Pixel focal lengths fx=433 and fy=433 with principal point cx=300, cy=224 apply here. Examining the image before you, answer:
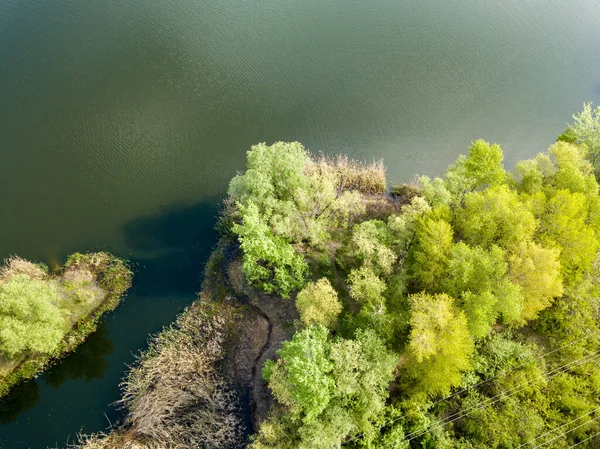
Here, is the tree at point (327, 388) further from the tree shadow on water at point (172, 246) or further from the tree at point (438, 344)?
the tree shadow on water at point (172, 246)


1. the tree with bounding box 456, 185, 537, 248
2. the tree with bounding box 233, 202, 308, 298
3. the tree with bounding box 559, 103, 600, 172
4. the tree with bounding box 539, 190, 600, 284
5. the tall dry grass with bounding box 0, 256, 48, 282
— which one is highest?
the tall dry grass with bounding box 0, 256, 48, 282

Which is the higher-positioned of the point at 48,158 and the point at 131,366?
the point at 48,158

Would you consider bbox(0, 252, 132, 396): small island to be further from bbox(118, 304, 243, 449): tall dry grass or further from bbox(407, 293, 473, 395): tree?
bbox(407, 293, 473, 395): tree

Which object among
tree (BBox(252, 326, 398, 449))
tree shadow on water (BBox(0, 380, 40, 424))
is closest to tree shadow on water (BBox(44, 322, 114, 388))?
tree shadow on water (BBox(0, 380, 40, 424))

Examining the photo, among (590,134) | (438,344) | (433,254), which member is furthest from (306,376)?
(590,134)

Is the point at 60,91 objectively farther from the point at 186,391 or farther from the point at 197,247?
the point at 186,391

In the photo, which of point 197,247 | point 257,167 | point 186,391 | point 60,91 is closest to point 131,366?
point 186,391
